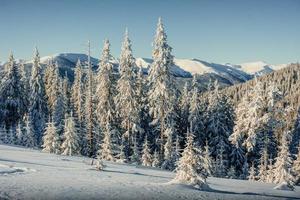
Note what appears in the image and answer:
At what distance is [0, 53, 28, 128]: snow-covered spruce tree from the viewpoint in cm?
6831

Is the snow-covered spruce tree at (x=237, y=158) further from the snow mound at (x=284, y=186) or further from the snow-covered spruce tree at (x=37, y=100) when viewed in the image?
the snow mound at (x=284, y=186)

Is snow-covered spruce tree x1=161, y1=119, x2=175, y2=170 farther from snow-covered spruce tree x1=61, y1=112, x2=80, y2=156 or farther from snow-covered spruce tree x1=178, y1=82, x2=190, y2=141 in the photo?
snow-covered spruce tree x1=178, y1=82, x2=190, y2=141

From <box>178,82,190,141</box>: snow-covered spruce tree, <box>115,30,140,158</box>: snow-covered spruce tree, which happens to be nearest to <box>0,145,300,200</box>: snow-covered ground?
<box>115,30,140,158</box>: snow-covered spruce tree

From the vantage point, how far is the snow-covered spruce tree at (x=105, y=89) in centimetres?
5831

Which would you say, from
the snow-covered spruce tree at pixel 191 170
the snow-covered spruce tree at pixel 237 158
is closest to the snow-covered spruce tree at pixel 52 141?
the snow-covered spruce tree at pixel 191 170

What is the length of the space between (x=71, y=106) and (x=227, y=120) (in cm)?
3028

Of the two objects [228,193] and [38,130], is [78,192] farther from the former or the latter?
[38,130]

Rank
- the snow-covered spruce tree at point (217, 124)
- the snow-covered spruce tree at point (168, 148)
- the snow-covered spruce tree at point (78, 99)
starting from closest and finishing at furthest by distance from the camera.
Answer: the snow-covered spruce tree at point (168, 148), the snow-covered spruce tree at point (217, 124), the snow-covered spruce tree at point (78, 99)

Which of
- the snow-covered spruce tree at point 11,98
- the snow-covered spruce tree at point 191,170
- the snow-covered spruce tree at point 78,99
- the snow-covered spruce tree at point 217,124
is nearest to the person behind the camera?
the snow-covered spruce tree at point 191,170

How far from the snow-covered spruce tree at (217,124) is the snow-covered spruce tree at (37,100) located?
2752cm

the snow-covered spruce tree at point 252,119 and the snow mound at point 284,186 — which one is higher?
the snow-covered spruce tree at point 252,119

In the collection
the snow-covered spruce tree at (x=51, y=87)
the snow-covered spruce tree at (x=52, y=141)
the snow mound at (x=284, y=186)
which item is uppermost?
the snow-covered spruce tree at (x=51, y=87)

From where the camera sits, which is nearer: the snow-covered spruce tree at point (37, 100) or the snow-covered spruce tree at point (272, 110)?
the snow-covered spruce tree at point (272, 110)

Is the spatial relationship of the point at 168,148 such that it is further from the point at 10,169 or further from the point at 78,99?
the point at 10,169
